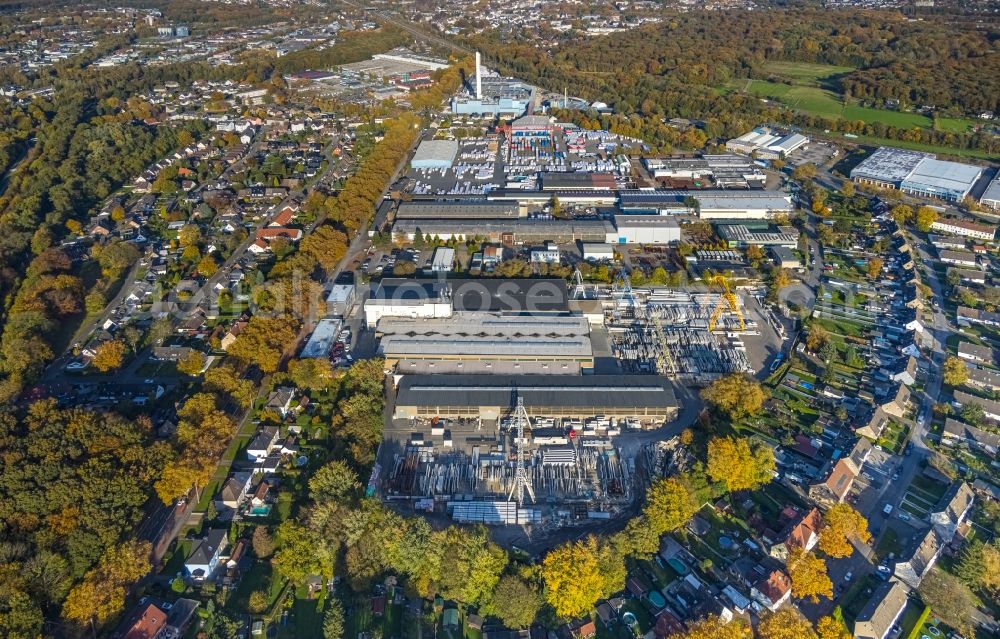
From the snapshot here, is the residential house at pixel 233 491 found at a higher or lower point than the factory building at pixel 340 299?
higher

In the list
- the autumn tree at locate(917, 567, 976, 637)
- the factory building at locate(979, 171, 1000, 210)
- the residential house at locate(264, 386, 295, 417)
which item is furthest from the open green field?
the residential house at locate(264, 386, 295, 417)

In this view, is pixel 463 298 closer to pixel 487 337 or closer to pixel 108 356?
pixel 487 337

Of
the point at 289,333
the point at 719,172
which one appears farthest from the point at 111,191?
the point at 719,172

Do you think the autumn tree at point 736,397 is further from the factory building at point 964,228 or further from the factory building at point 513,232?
the factory building at point 964,228

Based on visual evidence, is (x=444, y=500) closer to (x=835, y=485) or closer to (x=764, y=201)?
(x=835, y=485)

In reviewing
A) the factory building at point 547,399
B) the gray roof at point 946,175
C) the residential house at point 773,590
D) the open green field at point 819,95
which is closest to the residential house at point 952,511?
the residential house at point 773,590

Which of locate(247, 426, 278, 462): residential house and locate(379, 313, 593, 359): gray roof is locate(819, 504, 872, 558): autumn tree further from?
locate(247, 426, 278, 462): residential house
